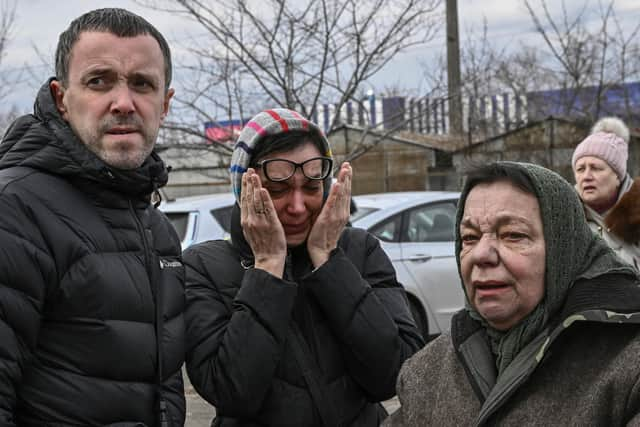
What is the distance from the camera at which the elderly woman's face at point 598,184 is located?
5.06m

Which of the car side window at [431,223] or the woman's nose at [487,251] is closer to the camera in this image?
the woman's nose at [487,251]

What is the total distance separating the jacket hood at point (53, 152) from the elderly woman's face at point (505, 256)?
0.97 m

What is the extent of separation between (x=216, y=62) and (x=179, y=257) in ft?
25.1

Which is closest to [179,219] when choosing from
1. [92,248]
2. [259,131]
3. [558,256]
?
[259,131]

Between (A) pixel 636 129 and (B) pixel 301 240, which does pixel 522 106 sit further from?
(B) pixel 301 240

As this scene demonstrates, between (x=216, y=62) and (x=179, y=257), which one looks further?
(x=216, y=62)

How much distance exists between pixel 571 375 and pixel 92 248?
4.12 ft

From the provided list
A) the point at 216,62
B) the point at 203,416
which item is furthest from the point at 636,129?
the point at 203,416

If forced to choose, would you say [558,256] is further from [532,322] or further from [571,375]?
[571,375]

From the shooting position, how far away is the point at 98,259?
2.13 metres

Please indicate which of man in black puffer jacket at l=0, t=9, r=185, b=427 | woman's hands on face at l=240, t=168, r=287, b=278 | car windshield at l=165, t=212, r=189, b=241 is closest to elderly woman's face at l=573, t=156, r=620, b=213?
woman's hands on face at l=240, t=168, r=287, b=278

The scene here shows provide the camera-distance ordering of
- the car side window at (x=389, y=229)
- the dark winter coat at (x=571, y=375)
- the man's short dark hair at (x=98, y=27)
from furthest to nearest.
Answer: the car side window at (x=389, y=229)
the man's short dark hair at (x=98, y=27)
the dark winter coat at (x=571, y=375)

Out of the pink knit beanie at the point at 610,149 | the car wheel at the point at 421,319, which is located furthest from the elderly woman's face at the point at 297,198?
the car wheel at the point at 421,319

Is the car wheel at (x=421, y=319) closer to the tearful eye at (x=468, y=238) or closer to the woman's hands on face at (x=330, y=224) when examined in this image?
the woman's hands on face at (x=330, y=224)
